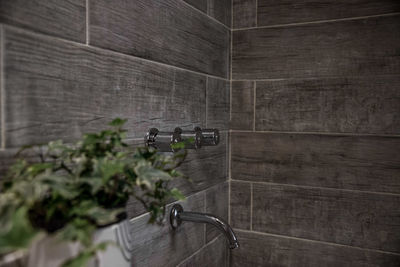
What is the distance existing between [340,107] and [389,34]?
0.32 m

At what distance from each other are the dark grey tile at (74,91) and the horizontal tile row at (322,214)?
0.62 metres

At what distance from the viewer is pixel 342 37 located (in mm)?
1418

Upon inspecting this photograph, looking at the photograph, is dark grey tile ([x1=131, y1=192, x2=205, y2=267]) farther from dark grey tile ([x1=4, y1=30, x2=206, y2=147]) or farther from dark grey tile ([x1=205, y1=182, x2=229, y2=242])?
dark grey tile ([x1=4, y1=30, x2=206, y2=147])

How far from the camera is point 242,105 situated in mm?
1604

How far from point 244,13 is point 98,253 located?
4.25 ft

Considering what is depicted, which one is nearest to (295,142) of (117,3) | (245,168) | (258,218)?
(245,168)

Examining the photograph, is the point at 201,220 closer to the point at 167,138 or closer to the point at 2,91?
the point at 167,138

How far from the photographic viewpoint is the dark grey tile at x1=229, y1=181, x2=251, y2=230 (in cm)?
161

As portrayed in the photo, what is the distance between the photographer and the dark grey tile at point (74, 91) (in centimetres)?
67

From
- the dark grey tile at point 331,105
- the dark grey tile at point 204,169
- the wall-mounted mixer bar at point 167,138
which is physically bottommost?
the dark grey tile at point 204,169

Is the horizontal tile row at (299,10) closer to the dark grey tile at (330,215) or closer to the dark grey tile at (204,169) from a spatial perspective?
the dark grey tile at (204,169)

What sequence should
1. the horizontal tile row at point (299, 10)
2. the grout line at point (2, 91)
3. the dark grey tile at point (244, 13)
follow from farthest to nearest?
1. the dark grey tile at point (244, 13)
2. the horizontal tile row at point (299, 10)
3. the grout line at point (2, 91)

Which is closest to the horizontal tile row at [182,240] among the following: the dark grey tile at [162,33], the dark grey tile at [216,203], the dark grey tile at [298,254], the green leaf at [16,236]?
the dark grey tile at [216,203]

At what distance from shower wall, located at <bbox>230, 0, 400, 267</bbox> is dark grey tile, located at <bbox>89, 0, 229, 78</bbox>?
20cm
